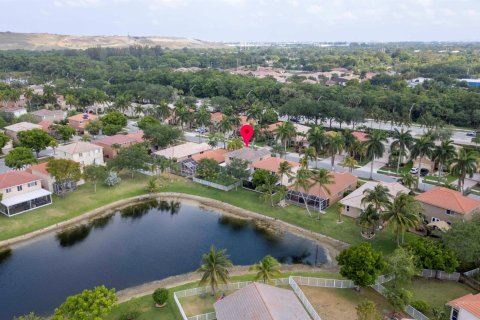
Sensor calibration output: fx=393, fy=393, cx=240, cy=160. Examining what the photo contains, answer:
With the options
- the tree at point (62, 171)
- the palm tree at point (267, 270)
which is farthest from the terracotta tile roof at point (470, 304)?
the tree at point (62, 171)

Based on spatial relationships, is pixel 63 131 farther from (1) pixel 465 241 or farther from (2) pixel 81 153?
(1) pixel 465 241

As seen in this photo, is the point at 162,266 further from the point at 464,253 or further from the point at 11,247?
the point at 464,253

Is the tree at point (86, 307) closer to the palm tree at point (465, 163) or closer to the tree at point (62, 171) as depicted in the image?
the tree at point (62, 171)

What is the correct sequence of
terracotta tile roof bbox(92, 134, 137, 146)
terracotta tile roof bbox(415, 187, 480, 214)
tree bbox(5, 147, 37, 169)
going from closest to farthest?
terracotta tile roof bbox(415, 187, 480, 214)
tree bbox(5, 147, 37, 169)
terracotta tile roof bbox(92, 134, 137, 146)

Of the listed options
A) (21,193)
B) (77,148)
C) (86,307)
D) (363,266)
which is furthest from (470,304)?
(77,148)

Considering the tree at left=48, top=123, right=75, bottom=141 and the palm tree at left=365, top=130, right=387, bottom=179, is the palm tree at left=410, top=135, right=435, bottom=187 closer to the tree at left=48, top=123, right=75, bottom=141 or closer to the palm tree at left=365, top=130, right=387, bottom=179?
the palm tree at left=365, top=130, right=387, bottom=179

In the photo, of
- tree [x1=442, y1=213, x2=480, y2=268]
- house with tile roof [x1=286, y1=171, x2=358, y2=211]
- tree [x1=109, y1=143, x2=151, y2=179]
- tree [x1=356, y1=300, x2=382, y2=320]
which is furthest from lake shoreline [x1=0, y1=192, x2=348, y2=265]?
tree [x1=356, y1=300, x2=382, y2=320]
